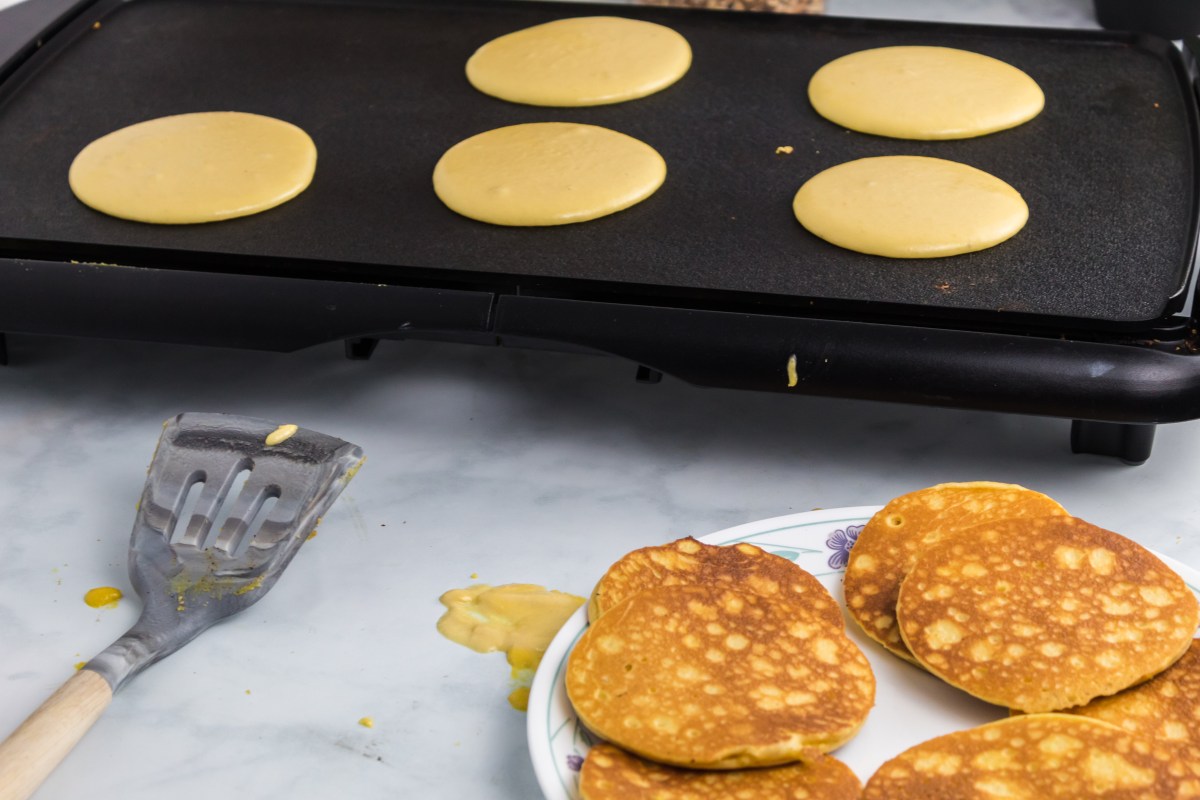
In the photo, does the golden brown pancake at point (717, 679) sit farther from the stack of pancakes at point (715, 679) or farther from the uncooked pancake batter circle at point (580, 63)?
the uncooked pancake batter circle at point (580, 63)

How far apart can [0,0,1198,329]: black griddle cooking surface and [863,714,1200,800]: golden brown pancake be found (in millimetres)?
436

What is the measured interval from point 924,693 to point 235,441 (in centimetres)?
58

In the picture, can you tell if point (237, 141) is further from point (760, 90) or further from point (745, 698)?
point (745, 698)

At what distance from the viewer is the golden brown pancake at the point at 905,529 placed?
0.89m

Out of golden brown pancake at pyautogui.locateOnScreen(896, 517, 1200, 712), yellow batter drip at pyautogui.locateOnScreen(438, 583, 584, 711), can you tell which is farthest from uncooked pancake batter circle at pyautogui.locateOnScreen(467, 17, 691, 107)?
golden brown pancake at pyautogui.locateOnScreen(896, 517, 1200, 712)

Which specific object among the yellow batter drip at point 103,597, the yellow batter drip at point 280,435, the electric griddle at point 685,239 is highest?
the electric griddle at point 685,239

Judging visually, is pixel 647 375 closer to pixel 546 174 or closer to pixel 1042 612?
pixel 546 174

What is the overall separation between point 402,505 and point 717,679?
422mm

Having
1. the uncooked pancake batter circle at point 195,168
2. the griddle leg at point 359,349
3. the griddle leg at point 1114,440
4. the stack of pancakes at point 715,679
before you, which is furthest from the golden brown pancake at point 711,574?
the uncooked pancake batter circle at point 195,168

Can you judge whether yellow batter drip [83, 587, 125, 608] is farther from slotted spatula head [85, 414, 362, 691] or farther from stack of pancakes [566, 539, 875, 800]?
stack of pancakes [566, 539, 875, 800]

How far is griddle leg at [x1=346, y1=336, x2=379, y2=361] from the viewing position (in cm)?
132

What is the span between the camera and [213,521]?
1019mm

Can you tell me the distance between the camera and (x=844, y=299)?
3.63 ft

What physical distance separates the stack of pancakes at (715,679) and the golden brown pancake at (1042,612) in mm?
62
